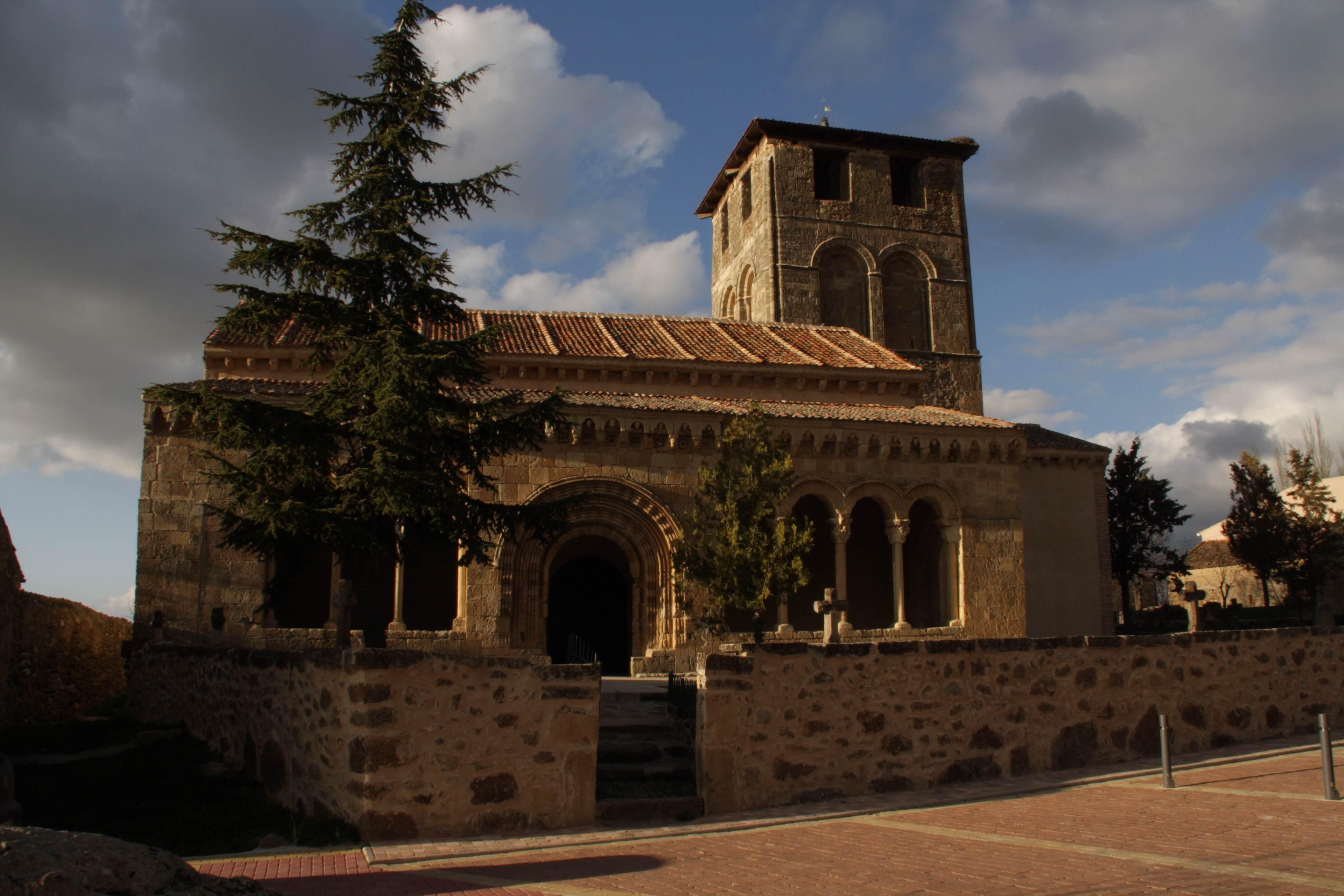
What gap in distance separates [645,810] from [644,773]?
0.94m

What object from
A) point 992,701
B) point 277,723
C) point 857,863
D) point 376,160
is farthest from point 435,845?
point 376,160

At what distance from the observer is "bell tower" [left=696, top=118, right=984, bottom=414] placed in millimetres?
33531

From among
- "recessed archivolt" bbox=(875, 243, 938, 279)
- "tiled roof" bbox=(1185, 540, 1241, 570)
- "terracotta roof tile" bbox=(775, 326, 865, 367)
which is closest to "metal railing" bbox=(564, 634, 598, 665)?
"terracotta roof tile" bbox=(775, 326, 865, 367)

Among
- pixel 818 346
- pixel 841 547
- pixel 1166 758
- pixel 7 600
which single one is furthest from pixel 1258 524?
pixel 7 600

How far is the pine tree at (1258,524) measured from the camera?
3262 cm

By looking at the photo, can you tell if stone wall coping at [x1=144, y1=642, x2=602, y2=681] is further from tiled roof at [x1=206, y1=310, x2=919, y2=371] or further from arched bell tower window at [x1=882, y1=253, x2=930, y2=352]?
arched bell tower window at [x1=882, y1=253, x2=930, y2=352]

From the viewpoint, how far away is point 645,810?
837 centimetres

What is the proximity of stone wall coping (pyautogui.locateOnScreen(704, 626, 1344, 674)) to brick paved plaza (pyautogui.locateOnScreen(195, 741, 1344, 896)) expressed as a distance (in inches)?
52.8

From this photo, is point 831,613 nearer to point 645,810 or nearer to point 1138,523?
point 645,810

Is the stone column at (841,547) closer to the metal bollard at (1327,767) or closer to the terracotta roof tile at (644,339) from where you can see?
the terracotta roof tile at (644,339)

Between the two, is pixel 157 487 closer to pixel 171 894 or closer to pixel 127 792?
pixel 127 792

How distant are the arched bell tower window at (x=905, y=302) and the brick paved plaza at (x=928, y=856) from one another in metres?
26.2

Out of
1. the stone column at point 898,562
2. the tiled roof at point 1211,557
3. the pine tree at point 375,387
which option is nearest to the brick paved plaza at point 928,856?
the pine tree at point 375,387

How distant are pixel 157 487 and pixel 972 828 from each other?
46.4 ft
